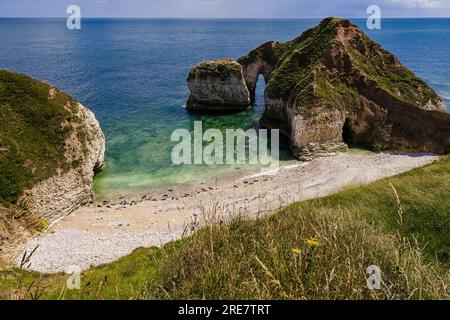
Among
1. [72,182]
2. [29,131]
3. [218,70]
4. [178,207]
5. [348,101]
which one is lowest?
[178,207]

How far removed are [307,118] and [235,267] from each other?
38180 millimetres

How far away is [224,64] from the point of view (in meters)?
63.7

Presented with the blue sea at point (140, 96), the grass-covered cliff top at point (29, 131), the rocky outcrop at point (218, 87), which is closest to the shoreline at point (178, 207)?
the blue sea at point (140, 96)

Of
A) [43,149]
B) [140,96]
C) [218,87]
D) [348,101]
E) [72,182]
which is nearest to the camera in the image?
[43,149]

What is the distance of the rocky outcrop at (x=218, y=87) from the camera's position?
2522 inches

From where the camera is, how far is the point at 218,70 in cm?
6400

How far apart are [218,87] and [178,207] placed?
38.8 m

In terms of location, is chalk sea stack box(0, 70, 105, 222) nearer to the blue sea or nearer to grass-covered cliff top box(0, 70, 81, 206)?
grass-covered cliff top box(0, 70, 81, 206)

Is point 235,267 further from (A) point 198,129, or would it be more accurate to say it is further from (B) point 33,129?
(A) point 198,129

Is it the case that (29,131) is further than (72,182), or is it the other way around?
(72,182)
